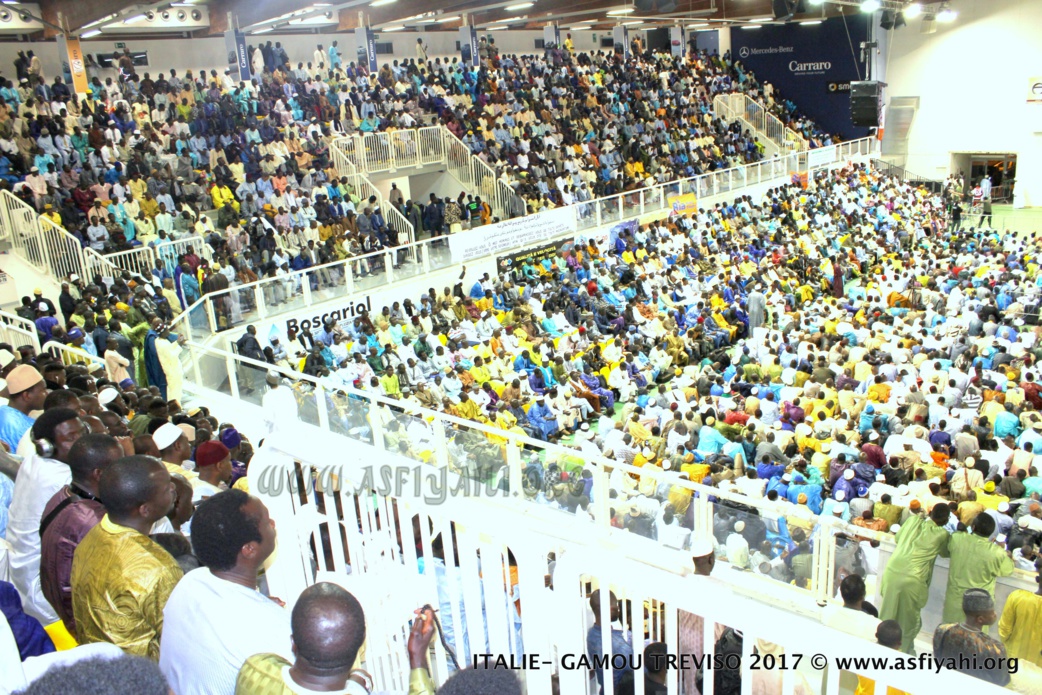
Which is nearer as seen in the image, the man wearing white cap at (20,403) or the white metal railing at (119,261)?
the man wearing white cap at (20,403)

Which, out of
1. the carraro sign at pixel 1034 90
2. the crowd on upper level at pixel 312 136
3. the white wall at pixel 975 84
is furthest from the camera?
the white wall at pixel 975 84

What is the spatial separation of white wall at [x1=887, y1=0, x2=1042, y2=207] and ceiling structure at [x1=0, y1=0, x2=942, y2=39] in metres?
1.84

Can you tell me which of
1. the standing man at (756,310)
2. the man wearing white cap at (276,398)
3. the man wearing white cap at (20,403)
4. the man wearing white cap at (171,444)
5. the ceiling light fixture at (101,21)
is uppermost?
the ceiling light fixture at (101,21)

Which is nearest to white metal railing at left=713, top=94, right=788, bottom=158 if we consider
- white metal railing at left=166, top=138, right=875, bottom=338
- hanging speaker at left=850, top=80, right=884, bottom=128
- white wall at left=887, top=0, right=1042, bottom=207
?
white wall at left=887, top=0, right=1042, bottom=207

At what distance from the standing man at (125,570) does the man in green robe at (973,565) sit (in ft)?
17.6

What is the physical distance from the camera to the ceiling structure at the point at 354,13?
18.0 meters

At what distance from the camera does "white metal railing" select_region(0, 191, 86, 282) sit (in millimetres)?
13039

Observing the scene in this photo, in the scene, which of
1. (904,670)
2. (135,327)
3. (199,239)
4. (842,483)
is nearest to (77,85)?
(199,239)

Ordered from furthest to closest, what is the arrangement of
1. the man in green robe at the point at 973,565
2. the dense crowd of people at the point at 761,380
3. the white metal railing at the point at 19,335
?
1. the white metal railing at the point at 19,335
2. the dense crowd of people at the point at 761,380
3. the man in green robe at the point at 973,565

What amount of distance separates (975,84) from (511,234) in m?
21.7

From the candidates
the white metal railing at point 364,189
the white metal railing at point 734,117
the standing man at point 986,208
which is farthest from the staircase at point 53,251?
the standing man at point 986,208

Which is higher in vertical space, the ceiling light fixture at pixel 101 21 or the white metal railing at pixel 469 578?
the ceiling light fixture at pixel 101 21

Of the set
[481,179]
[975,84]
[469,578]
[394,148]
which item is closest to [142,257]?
[394,148]

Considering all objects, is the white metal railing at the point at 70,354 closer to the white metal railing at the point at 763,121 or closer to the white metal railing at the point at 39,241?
the white metal railing at the point at 39,241
